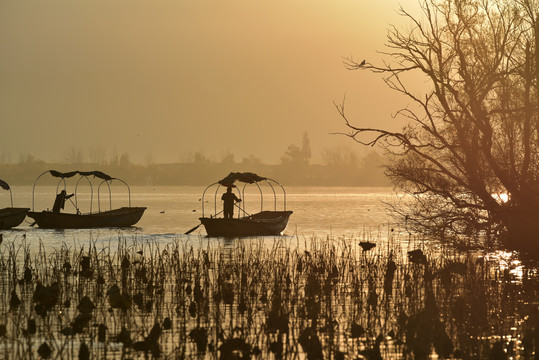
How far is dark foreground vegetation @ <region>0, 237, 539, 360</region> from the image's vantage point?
14.0m

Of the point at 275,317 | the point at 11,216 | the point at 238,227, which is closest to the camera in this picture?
the point at 275,317

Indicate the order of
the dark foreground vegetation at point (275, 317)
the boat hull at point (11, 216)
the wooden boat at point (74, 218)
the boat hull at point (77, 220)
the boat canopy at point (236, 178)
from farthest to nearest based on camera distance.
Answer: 1. the boat hull at point (77, 220)
2. the wooden boat at point (74, 218)
3. the boat hull at point (11, 216)
4. the boat canopy at point (236, 178)
5. the dark foreground vegetation at point (275, 317)

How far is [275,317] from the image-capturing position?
47.6 feet

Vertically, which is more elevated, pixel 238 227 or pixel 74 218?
pixel 74 218

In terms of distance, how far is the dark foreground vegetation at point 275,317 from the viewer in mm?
14016

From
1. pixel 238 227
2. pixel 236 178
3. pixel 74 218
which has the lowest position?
pixel 238 227

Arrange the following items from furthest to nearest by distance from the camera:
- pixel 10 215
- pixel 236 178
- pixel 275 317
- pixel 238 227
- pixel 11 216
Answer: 1. pixel 11 216
2. pixel 10 215
3. pixel 236 178
4. pixel 238 227
5. pixel 275 317

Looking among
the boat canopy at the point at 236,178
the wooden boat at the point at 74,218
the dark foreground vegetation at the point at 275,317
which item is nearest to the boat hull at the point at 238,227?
the boat canopy at the point at 236,178

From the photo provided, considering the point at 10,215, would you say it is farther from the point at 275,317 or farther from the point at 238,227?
the point at 275,317

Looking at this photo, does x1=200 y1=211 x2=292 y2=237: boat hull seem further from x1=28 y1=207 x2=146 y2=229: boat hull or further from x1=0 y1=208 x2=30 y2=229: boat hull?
x1=0 y1=208 x2=30 y2=229: boat hull

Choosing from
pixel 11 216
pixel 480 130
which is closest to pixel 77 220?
pixel 11 216

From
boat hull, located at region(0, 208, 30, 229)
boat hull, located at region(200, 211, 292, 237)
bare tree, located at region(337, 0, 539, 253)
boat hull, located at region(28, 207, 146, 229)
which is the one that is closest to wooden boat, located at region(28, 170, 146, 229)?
boat hull, located at region(28, 207, 146, 229)

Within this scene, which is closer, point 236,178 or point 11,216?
point 236,178

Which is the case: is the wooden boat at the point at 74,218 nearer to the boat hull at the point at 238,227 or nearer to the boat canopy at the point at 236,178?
the boat canopy at the point at 236,178
